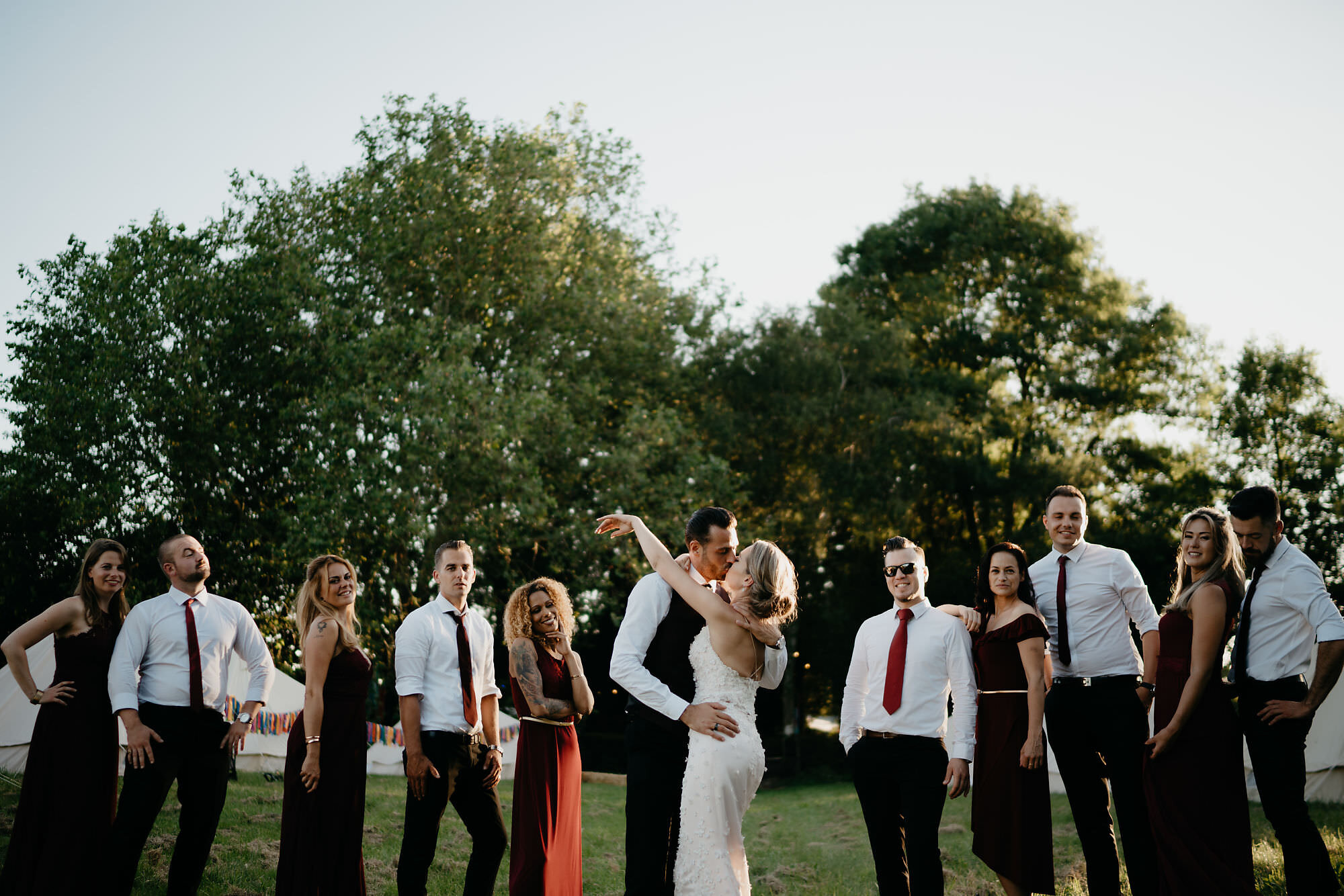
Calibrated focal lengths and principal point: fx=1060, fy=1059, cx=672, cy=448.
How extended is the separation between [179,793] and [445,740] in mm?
1472

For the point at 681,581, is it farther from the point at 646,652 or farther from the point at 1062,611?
the point at 1062,611

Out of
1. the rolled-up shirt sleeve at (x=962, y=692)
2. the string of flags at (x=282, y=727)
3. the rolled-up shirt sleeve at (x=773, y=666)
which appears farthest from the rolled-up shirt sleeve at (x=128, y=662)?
the string of flags at (x=282, y=727)

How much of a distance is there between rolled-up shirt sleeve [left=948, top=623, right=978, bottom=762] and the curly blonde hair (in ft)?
6.93

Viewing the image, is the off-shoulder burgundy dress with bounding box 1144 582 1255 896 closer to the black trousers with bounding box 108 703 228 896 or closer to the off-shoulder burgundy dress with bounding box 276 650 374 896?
the off-shoulder burgundy dress with bounding box 276 650 374 896

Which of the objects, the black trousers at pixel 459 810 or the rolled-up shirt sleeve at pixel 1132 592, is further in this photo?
the rolled-up shirt sleeve at pixel 1132 592

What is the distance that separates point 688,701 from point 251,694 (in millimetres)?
2913

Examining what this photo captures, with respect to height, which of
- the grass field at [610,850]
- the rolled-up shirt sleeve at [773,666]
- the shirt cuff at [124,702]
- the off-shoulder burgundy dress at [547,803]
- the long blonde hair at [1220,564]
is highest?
the long blonde hair at [1220,564]

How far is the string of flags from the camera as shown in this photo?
47.1 feet

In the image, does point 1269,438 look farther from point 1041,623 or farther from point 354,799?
point 354,799

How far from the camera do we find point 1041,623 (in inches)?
216

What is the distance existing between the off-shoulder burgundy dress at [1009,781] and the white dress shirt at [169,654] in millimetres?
3973

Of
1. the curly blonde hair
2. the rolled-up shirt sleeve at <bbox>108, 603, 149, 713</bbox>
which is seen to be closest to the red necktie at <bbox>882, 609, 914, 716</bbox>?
the curly blonde hair

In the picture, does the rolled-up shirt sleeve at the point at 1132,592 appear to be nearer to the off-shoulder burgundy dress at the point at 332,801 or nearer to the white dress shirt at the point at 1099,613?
the white dress shirt at the point at 1099,613

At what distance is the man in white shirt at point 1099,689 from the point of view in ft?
18.0
